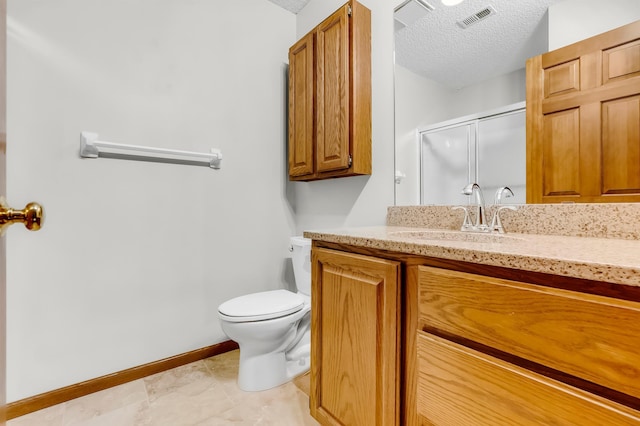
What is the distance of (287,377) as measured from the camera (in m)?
1.61

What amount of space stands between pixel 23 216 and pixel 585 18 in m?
1.64

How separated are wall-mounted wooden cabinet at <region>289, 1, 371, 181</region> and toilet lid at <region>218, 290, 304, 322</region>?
2.45ft

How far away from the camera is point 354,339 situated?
1012mm

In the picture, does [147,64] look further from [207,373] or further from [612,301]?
[612,301]

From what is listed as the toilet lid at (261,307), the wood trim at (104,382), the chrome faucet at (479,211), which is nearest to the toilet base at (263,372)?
the toilet lid at (261,307)

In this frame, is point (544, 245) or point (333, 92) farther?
point (333, 92)

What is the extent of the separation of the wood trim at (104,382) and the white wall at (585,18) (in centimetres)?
225

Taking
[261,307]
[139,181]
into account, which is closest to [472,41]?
[261,307]

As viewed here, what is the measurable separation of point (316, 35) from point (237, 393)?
2.05m

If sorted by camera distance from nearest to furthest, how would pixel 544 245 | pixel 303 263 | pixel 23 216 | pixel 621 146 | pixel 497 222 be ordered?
1. pixel 23 216
2. pixel 544 245
3. pixel 621 146
4. pixel 497 222
5. pixel 303 263

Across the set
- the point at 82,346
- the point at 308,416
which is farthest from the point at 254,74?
the point at 308,416

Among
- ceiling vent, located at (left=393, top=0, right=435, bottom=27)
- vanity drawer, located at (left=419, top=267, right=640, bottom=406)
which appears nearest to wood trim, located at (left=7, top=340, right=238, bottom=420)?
vanity drawer, located at (left=419, top=267, right=640, bottom=406)

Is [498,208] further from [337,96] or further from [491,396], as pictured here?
[337,96]

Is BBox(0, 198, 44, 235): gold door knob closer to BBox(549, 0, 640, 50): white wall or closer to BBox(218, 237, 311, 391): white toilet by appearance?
BBox(218, 237, 311, 391): white toilet
